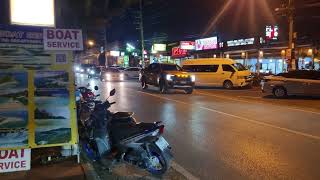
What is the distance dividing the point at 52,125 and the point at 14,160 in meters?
0.81

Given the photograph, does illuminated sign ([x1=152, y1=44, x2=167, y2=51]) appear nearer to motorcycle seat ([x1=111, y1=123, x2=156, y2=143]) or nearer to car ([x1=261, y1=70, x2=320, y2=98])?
car ([x1=261, y1=70, x2=320, y2=98])

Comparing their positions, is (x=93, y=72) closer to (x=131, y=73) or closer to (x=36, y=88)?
(x=131, y=73)

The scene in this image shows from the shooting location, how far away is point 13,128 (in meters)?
6.42

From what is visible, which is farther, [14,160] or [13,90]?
[14,160]

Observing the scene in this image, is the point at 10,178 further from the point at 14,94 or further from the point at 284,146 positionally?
the point at 284,146

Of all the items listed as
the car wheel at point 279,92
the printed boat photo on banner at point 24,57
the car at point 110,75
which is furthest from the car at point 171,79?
the printed boat photo on banner at point 24,57

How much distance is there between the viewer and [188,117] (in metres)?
13.9

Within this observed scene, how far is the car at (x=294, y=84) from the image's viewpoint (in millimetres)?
20797

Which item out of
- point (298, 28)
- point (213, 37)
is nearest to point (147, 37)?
point (213, 37)

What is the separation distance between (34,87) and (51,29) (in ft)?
3.23

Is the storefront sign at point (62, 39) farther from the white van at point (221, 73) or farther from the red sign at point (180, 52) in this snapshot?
the red sign at point (180, 52)

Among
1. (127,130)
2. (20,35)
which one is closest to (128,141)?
(127,130)

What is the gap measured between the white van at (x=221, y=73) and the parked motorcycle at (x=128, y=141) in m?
23.0

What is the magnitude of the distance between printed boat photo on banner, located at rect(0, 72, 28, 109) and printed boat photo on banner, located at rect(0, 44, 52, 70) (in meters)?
0.15
